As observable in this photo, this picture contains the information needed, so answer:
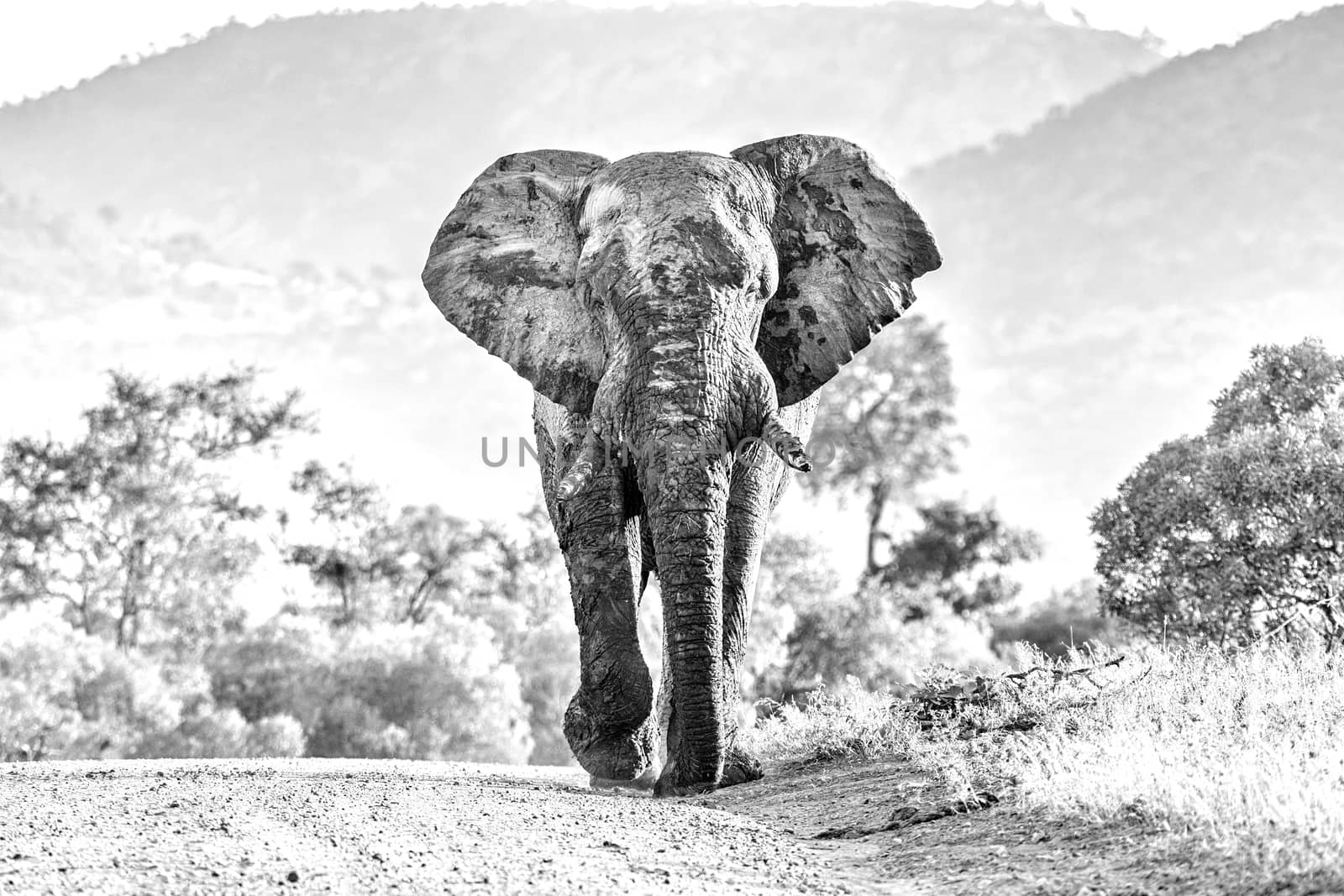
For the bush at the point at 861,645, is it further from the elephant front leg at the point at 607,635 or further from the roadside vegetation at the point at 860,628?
the elephant front leg at the point at 607,635

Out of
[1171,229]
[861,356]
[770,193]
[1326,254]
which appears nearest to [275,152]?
[1171,229]

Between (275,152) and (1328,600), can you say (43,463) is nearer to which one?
(1328,600)

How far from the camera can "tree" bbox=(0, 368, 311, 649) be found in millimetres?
28688

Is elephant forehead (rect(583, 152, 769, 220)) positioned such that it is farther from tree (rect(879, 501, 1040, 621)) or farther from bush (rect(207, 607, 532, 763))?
tree (rect(879, 501, 1040, 621))

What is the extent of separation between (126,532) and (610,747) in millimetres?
22737

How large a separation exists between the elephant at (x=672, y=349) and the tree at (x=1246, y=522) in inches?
148

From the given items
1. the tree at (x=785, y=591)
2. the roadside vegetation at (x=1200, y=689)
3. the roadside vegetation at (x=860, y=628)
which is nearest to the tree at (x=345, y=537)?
the roadside vegetation at (x=860, y=628)

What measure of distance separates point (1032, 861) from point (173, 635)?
25.5 m

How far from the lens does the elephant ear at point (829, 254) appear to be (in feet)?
34.2

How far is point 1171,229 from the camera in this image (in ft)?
436

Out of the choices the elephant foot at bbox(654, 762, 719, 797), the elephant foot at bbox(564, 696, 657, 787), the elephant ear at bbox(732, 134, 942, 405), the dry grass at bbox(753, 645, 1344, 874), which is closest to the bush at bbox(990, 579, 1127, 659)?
the dry grass at bbox(753, 645, 1344, 874)

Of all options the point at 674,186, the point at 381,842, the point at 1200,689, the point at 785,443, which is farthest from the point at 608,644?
the point at 1200,689

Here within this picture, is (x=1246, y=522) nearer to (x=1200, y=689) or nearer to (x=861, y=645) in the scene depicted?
(x=1200, y=689)

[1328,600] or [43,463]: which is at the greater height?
[43,463]
